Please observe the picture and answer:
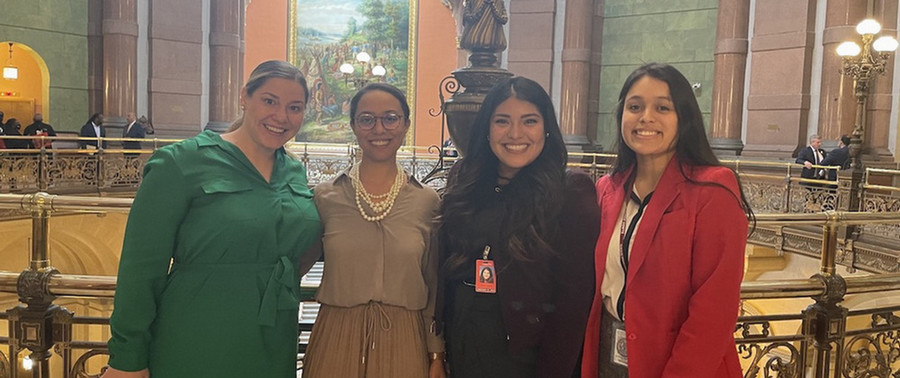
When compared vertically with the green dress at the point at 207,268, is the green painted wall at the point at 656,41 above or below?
above

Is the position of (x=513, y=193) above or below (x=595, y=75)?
below

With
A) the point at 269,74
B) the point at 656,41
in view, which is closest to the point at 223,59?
the point at 656,41

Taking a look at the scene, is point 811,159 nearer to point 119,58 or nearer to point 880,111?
point 880,111

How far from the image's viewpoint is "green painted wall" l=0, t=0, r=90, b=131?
16.8 meters

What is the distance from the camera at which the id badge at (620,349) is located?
2.48 meters

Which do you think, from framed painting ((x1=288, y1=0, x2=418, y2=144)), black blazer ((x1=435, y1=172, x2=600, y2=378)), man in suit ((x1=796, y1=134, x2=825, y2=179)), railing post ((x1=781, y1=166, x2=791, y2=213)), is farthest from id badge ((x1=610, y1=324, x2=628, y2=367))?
framed painting ((x1=288, y1=0, x2=418, y2=144))

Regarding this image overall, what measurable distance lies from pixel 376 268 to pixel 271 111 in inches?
26.2

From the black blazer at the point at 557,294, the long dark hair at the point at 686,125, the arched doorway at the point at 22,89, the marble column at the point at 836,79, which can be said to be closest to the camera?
the long dark hair at the point at 686,125

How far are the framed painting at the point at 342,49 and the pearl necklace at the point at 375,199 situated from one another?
816 inches

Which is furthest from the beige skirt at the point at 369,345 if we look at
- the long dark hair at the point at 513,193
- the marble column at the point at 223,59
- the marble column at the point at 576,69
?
the marble column at the point at 576,69

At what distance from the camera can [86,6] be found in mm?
17422

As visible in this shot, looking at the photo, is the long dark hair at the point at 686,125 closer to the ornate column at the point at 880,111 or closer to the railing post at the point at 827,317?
the railing post at the point at 827,317

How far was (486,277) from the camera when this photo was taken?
8.20 ft

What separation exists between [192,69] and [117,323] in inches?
690
